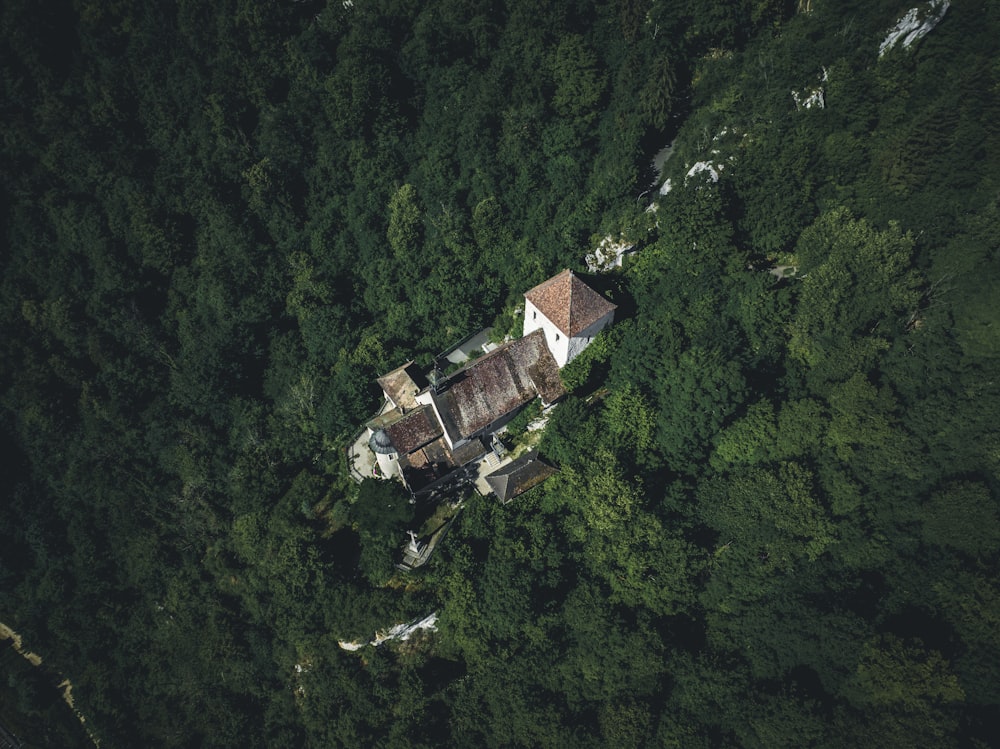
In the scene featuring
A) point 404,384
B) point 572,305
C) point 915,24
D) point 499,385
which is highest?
point 915,24

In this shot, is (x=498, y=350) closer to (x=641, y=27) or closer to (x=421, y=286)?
(x=421, y=286)

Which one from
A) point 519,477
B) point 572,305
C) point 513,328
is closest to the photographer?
point 572,305

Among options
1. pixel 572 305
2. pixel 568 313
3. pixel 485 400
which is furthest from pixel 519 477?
pixel 572 305

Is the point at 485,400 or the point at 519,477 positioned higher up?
the point at 485,400

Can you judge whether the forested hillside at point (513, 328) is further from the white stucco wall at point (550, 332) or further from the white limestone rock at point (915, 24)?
the white stucco wall at point (550, 332)

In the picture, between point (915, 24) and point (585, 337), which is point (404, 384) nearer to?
point (585, 337)

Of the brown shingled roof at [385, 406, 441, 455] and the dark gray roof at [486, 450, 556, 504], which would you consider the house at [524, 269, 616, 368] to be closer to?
the dark gray roof at [486, 450, 556, 504]

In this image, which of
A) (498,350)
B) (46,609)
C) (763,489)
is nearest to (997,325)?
(763,489)
